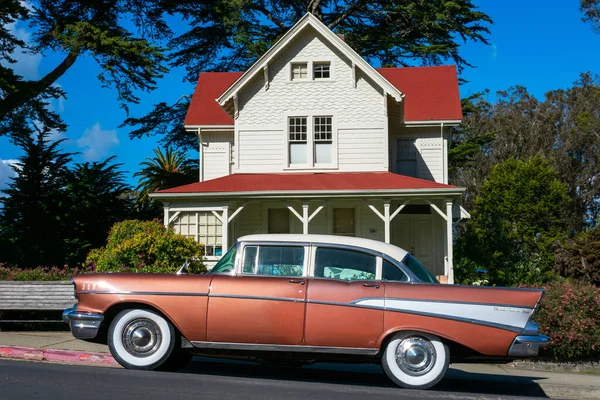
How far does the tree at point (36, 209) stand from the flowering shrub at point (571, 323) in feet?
55.2

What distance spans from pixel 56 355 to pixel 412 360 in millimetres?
5161

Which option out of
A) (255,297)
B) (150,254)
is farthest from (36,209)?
(255,297)

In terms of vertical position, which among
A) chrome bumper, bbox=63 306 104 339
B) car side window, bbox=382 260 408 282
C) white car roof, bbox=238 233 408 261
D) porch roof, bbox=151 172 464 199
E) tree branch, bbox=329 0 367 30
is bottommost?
chrome bumper, bbox=63 306 104 339

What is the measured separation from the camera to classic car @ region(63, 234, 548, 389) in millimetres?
7207

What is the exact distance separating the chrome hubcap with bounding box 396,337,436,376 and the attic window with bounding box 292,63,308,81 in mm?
14356

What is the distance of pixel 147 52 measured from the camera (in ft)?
76.3

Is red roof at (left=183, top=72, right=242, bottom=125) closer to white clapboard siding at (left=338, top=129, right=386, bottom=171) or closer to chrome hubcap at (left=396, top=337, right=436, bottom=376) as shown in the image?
white clapboard siding at (left=338, top=129, right=386, bottom=171)

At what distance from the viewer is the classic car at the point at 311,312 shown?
7.21 m

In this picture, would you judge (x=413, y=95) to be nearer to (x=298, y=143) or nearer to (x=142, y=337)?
(x=298, y=143)

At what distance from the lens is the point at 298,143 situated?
20.4m

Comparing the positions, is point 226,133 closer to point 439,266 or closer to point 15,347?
point 439,266

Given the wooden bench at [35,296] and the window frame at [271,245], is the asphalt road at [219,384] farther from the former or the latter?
the wooden bench at [35,296]

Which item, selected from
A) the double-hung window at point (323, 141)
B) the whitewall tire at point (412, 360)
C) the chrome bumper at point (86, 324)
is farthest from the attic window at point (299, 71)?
the whitewall tire at point (412, 360)

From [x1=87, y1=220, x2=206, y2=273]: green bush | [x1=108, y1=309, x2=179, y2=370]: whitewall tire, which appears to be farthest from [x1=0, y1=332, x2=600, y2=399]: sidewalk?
[x1=87, y1=220, x2=206, y2=273]: green bush
